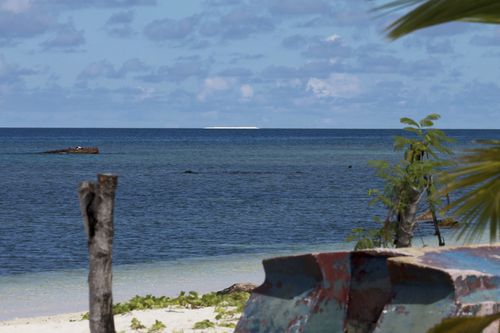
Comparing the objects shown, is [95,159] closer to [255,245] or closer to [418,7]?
[255,245]

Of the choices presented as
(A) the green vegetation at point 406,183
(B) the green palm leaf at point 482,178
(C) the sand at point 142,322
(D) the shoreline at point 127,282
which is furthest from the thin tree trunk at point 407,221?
(B) the green palm leaf at point 482,178

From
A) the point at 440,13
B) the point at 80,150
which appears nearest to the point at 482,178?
the point at 440,13

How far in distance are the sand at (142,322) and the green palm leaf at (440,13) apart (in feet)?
26.8

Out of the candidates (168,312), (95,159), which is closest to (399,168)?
(168,312)

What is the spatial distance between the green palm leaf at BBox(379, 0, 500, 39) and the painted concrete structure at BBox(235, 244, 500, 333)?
4096mm

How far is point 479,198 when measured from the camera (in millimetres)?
4012

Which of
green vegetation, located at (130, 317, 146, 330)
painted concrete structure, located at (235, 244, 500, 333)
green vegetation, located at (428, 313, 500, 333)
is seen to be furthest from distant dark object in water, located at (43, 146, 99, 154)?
green vegetation, located at (428, 313, 500, 333)

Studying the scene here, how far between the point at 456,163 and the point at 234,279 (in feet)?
56.7

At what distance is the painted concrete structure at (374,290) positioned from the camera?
7676 millimetres

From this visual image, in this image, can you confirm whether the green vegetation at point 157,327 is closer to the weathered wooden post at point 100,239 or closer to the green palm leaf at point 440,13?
the weathered wooden post at point 100,239

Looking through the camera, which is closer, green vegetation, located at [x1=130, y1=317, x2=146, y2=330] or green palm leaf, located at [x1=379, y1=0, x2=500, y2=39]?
green palm leaf, located at [x1=379, y1=0, x2=500, y2=39]

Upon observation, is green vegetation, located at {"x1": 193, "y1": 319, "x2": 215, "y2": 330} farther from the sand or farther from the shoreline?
the shoreline

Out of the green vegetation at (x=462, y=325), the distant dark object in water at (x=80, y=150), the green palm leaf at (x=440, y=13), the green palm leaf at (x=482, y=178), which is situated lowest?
the distant dark object in water at (x=80, y=150)

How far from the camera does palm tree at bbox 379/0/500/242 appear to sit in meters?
3.86
